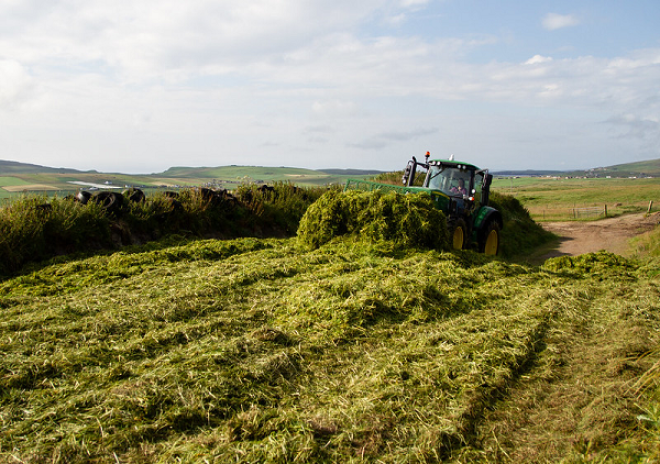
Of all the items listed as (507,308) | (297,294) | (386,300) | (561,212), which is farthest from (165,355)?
(561,212)

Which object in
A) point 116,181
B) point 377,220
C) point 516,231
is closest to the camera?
point 377,220

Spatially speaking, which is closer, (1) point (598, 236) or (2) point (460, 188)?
(2) point (460, 188)

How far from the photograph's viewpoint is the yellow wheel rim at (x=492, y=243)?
38.3ft

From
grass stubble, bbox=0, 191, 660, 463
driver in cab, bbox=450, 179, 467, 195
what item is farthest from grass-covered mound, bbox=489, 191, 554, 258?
grass stubble, bbox=0, 191, 660, 463

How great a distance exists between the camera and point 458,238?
995 centimetres

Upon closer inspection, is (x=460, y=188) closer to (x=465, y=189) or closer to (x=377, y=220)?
(x=465, y=189)

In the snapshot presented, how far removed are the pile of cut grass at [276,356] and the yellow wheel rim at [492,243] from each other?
463 cm

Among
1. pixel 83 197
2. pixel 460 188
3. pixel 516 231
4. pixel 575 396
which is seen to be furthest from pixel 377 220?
pixel 516 231

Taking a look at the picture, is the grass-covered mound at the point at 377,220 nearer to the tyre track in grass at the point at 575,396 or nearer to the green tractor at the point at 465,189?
the green tractor at the point at 465,189

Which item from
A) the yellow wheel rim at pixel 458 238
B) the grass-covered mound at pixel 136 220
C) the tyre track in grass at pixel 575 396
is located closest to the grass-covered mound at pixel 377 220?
the yellow wheel rim at pixel 458 238

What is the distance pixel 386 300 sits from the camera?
5172 mm

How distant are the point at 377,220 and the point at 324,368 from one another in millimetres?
4769

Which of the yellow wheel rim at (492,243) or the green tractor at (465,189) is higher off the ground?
the green tractor at (465,189)

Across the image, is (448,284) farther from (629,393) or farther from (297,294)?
(629,393)
